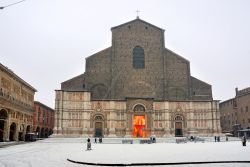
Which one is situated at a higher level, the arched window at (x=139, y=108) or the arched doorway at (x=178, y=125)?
the arched window at (x=139, y=108)

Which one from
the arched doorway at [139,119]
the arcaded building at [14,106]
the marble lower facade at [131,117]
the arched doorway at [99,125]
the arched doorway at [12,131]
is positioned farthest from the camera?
the arched doorway at [139,119]

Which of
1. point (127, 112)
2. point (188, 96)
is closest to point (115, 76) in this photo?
point (127, 112)

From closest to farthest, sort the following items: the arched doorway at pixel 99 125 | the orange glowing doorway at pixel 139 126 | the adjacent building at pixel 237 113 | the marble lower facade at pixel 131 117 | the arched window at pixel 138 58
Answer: the marble lower facade at pixel 131 117, the arched doorway at pixel 99 125, the orange glowing doorway at pixel 139 126, the arched window at pixel 138 58, the adjacent building at pixel 237 113

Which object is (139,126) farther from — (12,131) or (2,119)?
(2,119)

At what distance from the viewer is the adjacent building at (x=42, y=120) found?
53644 mm

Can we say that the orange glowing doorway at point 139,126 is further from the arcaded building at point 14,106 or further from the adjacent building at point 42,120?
the adjacent building at point 42,120

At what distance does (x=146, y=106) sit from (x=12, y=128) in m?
20.2

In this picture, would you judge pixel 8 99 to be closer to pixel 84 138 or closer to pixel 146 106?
pixel 84 138

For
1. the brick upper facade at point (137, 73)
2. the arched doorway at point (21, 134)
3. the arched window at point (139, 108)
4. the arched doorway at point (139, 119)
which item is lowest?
the arched doorway at point (21, 134)

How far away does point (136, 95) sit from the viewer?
44.2m

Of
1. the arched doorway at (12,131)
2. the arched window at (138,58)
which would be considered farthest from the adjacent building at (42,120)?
the arched window at (138,58)

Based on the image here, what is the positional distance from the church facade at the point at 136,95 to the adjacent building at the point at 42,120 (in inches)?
572

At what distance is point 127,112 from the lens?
42938 millimetres

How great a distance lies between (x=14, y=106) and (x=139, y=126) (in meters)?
18.8
